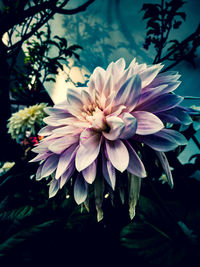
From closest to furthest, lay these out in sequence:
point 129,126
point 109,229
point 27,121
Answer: point 129,126 → point 109,229 → point 27,121

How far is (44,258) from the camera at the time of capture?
0.44m

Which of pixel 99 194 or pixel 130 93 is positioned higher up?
pixel 130 93

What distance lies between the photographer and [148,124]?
0.26 m

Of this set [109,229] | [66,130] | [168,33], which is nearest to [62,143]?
[66,130]

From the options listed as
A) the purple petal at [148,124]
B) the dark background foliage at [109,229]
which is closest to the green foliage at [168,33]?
the dark background foliage at [109,229]

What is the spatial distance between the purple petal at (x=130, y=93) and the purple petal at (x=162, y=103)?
30mm

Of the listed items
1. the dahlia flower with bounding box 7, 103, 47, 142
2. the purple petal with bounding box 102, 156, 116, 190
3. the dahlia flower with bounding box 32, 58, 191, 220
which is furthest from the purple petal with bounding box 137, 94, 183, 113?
the dahlia flower with bounding box 7, 103, 47, 142

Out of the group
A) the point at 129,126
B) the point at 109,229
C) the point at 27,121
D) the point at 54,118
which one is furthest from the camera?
the point at 27,121

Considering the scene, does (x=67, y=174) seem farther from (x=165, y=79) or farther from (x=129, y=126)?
(x=165, y=79)

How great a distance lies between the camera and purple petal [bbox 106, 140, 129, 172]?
24cm

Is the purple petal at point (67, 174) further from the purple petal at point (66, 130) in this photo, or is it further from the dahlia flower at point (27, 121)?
the dahlia flower at point (27, 121)

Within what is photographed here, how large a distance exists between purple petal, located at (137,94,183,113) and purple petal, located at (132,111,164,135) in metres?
0.02

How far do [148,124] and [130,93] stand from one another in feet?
0.18

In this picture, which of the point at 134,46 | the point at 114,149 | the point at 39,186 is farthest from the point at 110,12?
the point at 114,149
